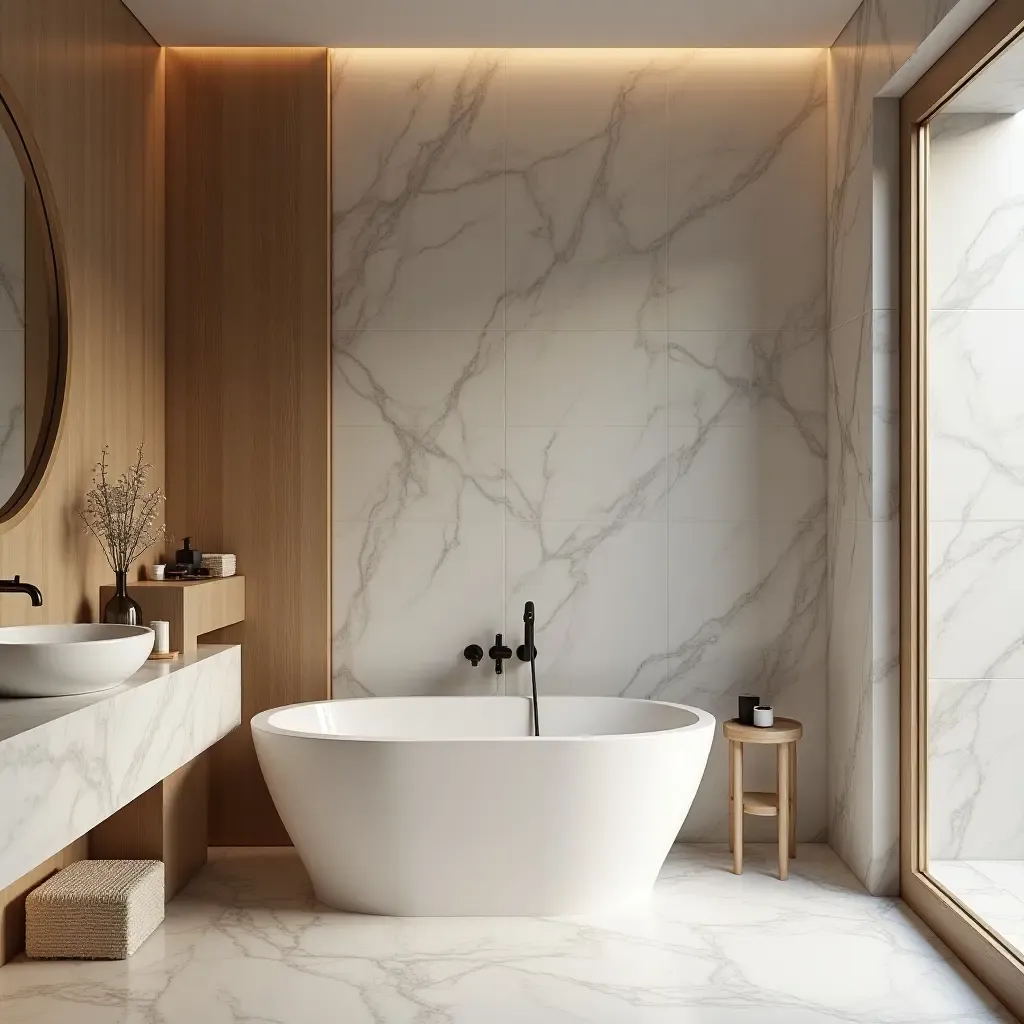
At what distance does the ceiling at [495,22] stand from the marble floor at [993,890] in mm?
2784

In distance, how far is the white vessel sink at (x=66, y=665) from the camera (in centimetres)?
225

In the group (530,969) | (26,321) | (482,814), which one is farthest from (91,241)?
(530,969)

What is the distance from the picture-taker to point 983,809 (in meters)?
3.16

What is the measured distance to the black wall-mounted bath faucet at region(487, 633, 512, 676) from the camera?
397 cm

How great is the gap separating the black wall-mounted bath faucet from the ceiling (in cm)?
216

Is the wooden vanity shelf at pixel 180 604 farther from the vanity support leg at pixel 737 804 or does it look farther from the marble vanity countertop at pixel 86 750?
the vanity support leg at pixel 737 804

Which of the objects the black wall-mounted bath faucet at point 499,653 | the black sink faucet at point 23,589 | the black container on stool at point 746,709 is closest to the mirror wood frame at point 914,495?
the black container on stool at point 746,709

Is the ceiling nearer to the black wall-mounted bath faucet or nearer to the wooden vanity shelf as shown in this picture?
the wooden vanity shelf

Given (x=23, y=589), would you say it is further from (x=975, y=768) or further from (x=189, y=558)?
(x=975, y=768)

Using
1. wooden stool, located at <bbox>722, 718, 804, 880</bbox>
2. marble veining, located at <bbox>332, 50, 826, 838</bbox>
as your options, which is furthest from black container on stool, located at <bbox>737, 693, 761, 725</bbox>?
marble veining, located at <bbox>332, 50, 826, 838</bbox>

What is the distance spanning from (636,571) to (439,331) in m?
1.15

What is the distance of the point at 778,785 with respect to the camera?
375cm

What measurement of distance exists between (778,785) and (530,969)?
1.22 metres

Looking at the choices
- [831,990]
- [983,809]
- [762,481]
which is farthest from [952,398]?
[831,990]
